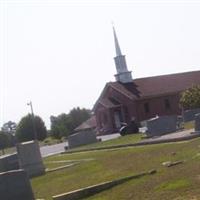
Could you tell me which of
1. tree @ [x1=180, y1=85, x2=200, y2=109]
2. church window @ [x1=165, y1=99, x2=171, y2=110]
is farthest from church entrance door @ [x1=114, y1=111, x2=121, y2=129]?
tree @ [x1=180, y1=85, x2=200, y2=109]

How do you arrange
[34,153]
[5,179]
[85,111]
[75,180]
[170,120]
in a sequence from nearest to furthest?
[5,179] → [75,180] → [34,153] → [170,120] → [85,111]

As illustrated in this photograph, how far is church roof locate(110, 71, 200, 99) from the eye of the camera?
2484 inches

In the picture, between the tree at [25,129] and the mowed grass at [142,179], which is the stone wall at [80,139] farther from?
the tree at [25,129]

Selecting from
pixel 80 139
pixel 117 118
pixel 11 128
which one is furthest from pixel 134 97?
pixel 11 128

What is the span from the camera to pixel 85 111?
113562 mm

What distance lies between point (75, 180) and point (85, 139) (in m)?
23.5

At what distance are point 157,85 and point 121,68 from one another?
4948 millimetres

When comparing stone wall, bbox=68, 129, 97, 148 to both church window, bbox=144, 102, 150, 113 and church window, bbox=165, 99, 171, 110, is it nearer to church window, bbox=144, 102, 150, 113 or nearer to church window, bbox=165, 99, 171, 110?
church window, bbox=144, 102, 150, 113

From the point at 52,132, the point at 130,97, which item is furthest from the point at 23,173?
the point at 52,132

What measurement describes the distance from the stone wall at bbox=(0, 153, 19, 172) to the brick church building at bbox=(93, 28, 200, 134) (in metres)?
38.2

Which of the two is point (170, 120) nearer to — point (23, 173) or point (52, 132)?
point (23, 173)

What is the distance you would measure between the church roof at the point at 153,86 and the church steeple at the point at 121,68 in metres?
0.76

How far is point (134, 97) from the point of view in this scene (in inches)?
2425

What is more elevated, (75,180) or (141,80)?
(141,80)
